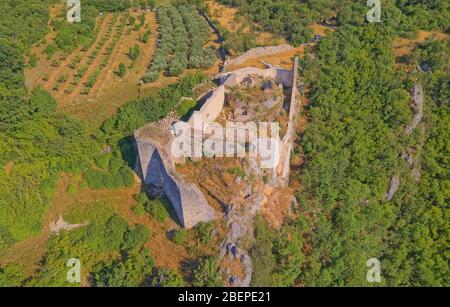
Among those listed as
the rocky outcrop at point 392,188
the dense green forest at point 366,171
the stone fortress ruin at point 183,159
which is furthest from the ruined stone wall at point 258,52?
the rocky outcrop at point 392,188

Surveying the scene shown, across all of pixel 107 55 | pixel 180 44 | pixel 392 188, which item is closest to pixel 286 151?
pixel 392 188

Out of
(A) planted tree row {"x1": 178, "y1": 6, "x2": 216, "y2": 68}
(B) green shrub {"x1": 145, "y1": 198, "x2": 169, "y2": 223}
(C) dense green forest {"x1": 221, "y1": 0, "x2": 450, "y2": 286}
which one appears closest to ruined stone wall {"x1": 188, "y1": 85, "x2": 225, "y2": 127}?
(B) green shrub {"x1": 145, "y1": 198, "x2": 169, "y2": 223}

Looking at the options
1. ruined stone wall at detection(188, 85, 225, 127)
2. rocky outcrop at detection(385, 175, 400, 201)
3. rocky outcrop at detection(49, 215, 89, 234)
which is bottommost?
rocky outcrop at detection(49, 215, 89, 234)

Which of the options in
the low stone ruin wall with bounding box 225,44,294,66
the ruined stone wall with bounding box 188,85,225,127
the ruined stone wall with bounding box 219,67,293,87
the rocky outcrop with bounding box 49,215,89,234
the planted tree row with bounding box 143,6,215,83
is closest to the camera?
the ruined stone wall with bounding box 188,85,225,127

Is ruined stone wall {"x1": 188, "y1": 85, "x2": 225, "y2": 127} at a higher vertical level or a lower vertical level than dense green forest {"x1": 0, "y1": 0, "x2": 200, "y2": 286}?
higher

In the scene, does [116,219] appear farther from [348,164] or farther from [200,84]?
[348,164]

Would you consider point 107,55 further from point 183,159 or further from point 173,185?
point 173,185

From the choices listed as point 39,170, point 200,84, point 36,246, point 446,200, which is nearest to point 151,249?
point 36,246

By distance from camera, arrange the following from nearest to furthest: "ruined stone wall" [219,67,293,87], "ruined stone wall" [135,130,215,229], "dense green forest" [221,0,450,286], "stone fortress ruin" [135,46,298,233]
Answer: "ruined stone wall" [135,130,215,229] < "stone fortress ruin" [135,46,298,233] < "dense green forest" [221,0,450,286] < "ruined stone wall" [219,67,293,87]

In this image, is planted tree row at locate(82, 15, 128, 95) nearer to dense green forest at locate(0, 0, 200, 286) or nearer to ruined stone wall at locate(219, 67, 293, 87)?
dense green forest at locate(0, 0, 200, 286)
